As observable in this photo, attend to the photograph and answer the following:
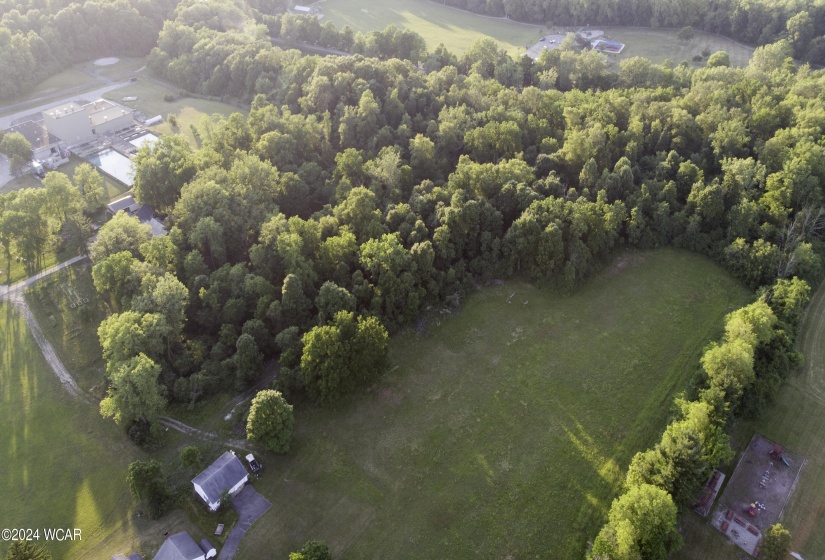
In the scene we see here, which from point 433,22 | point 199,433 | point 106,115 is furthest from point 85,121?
point 433,22

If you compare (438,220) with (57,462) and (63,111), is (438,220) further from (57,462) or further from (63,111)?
(63,111)

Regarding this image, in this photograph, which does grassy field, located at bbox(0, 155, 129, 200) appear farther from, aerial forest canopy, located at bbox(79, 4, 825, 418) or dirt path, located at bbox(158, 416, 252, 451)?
dirt path, located at bbox(158, 416, 252, 451)

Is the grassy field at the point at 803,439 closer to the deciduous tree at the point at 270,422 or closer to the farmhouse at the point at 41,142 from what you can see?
the deciduous tree at the point at 270,422

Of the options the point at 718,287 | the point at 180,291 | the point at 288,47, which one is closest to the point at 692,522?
the point at 718,287

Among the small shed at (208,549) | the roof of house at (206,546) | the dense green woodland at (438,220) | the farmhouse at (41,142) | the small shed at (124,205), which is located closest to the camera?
the small shed at (208,549)

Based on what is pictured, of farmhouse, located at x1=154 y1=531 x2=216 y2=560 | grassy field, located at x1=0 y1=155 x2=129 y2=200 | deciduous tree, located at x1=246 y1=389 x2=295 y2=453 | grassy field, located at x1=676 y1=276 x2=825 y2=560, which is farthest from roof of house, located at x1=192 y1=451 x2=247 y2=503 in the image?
grassy field, located at x1=0 y1=155 x2=129 y2=200

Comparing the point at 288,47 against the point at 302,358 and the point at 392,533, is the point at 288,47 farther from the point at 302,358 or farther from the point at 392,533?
the point at 392,533

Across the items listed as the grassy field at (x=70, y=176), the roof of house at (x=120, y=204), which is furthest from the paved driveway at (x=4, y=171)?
the roof of house at (x=120, y=204)
